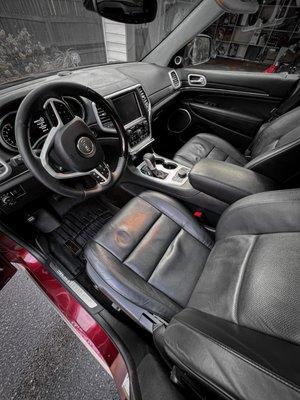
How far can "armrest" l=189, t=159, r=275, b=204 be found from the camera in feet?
3.14

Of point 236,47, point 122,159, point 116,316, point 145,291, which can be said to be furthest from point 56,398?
point 236,47

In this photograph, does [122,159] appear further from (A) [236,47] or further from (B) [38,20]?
(A) [236,47]

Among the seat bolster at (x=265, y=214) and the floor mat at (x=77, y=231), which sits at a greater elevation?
the seat bolster at (x=265, y=214)

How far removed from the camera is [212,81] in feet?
6.00

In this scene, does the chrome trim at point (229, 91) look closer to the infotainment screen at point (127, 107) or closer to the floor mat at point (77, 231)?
the infotainment screen at point (127, 107)

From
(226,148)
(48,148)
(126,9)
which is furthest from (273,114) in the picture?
(48,148)

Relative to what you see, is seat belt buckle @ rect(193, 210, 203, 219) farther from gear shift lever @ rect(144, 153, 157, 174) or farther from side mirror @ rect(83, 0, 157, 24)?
side mirror @ rect(83, 0, 157, 24)

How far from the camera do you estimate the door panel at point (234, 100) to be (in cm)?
171

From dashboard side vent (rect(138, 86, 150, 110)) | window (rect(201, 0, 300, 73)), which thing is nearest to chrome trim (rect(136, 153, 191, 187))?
dashboard side vent (rect(138, 86, 150, 110))

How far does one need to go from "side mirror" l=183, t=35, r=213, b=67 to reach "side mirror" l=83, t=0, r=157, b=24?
1.82ft

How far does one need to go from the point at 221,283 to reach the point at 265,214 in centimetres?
28

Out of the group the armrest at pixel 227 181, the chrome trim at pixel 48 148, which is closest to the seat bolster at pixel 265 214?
the armrest at pixel 227 181

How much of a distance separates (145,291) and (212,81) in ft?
5.72

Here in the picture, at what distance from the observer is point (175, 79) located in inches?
73.1
